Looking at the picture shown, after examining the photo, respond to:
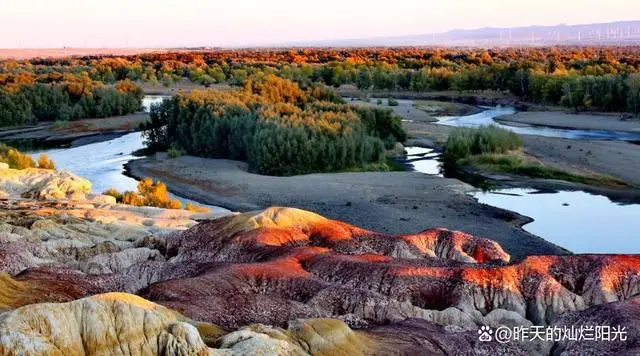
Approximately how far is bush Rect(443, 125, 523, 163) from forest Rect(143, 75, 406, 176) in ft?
14.6

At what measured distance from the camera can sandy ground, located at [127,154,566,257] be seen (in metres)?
33.2

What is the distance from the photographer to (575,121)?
70312 millimetres

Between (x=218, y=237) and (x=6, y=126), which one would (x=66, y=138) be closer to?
(x=6, y=126)

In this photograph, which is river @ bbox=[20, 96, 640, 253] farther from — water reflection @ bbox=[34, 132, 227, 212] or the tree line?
the tree line

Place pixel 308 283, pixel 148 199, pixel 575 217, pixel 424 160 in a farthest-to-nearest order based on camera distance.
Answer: pixel 424 160 < pixel 575 217 < pixel 148 199 < pixel 308 283

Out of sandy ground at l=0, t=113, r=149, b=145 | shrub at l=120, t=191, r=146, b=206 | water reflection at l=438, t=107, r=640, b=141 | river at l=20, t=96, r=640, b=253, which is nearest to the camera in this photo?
river at l=20, t=96, r=640, b=253

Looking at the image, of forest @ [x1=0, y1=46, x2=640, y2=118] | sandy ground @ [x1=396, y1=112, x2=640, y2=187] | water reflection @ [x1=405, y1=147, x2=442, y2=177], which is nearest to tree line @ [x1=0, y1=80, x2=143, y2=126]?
forest @ [x1=0, y1=46, x2=640, y2=118]

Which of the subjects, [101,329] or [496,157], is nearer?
[101,329]

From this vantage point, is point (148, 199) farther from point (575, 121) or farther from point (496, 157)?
point (575, 121)

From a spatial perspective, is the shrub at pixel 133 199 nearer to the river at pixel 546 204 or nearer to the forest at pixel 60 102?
the river at pixel 546 204

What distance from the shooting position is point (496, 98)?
9250cm

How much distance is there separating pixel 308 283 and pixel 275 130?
110ft

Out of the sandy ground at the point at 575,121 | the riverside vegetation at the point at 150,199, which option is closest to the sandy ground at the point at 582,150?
the sandy ground at the point at 575,121

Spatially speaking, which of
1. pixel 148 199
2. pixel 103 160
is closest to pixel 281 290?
pixel 148 199
